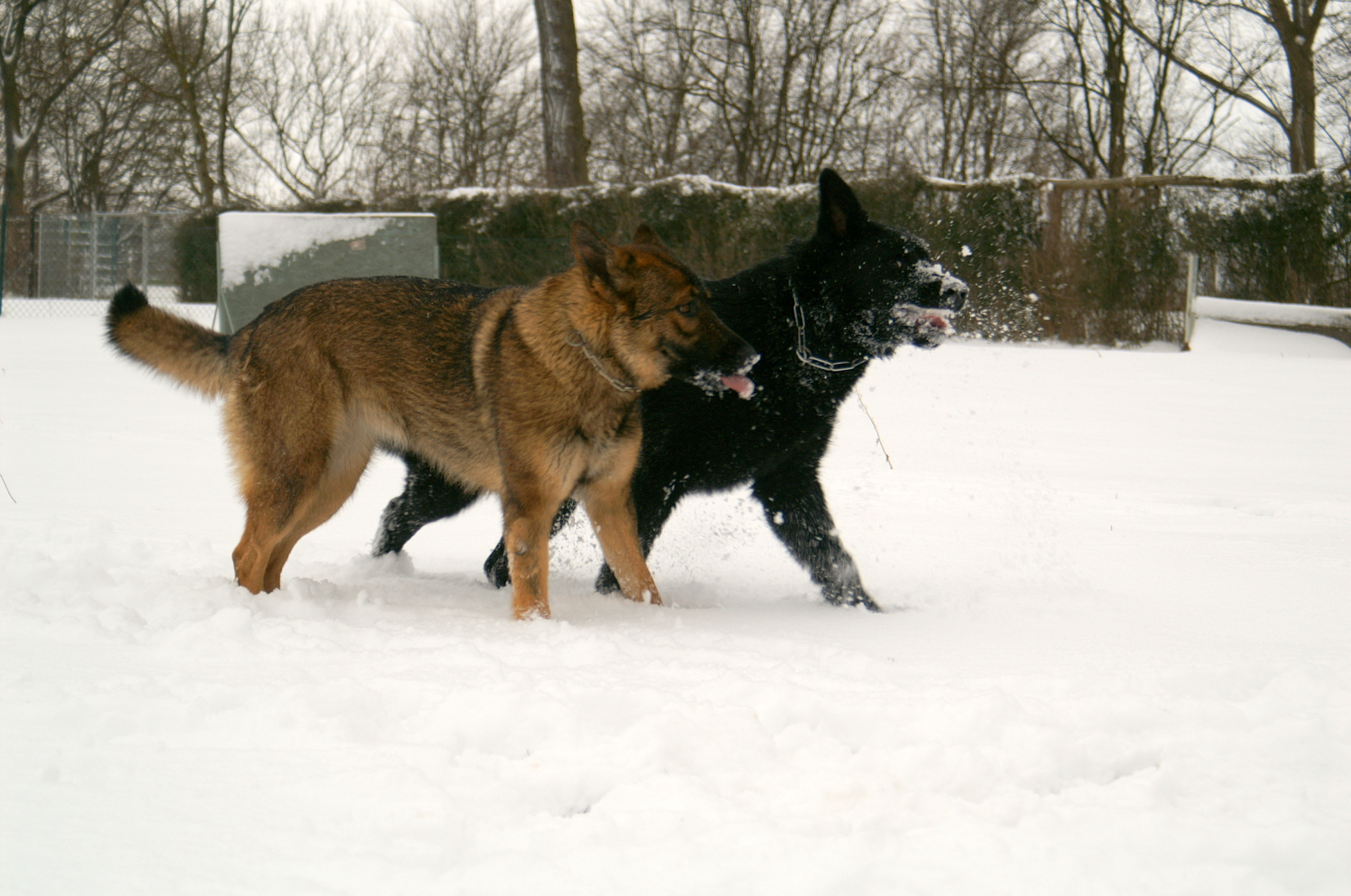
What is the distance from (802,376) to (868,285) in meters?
0.51

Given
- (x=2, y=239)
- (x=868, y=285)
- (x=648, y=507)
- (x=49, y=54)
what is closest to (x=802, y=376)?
(x=868, y=285)

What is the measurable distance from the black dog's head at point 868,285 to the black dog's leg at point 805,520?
2.00 ft

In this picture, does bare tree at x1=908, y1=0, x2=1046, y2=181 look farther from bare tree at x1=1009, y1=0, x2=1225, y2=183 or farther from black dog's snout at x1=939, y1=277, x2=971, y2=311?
black dog's snout at x1=939, y1=277, x2=971, y2=311

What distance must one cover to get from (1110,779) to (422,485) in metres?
3.44

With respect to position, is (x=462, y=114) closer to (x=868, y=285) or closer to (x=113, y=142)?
(x=113, y=142)

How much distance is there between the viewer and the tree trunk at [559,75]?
15555 mm

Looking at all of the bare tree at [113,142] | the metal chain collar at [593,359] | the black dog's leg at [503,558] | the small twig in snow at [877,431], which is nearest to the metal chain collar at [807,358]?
the small twig in snow at [877,431]

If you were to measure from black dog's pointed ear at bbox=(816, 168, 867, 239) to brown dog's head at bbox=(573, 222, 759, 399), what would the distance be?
91 centimetres

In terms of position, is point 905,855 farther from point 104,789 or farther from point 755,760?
point 104,789

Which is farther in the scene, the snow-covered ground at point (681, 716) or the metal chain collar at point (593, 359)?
the metal chain collar at point (593, 359)

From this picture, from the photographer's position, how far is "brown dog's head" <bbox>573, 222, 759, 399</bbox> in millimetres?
3793

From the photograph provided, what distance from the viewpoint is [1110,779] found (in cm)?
232

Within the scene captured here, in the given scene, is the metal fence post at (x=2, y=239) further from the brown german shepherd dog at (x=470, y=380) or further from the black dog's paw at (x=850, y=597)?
the black dog's paw at (x=850, y=597)

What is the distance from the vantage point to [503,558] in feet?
14.9
